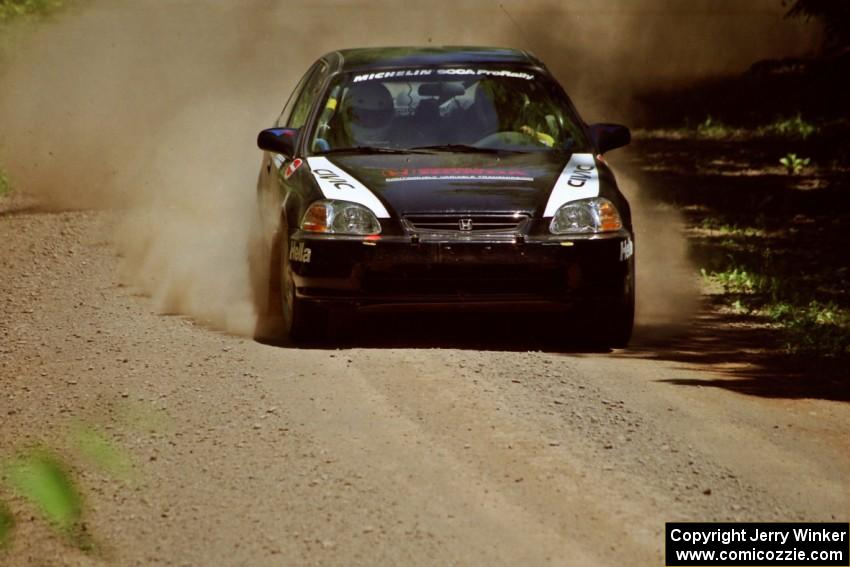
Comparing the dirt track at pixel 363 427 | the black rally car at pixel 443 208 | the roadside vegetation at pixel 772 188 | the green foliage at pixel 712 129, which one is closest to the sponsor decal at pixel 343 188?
the black rally car at pixel 443 208

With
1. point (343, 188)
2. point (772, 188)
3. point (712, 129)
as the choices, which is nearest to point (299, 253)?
point (343, 188)

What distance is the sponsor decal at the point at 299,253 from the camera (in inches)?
355

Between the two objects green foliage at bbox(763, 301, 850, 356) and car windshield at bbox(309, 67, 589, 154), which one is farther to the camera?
green foliage at bbox(763, 301, 850, 356)

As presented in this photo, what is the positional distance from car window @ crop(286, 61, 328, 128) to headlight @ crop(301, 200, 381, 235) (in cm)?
139

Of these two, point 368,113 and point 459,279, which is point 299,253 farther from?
point 368,113

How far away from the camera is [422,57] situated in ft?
34.4

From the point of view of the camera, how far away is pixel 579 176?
9.38 metres

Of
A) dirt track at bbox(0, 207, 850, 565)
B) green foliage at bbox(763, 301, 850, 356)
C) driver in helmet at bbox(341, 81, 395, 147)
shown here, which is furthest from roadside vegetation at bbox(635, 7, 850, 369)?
driver in helmet at bbox(341, 81, 395, 147)

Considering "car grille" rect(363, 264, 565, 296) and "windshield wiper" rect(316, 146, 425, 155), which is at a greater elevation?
"windshield wiper" rect(316, 146, 425, 155)

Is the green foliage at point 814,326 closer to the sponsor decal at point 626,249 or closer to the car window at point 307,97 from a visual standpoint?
the sponsor decal at point 626,249

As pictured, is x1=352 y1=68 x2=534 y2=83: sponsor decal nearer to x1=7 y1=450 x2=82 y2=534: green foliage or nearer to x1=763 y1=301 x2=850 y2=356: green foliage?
x1=763 y1=301 x2=850 y2=356: green foliage

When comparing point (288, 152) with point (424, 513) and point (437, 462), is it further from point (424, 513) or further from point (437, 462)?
point (424, 513)

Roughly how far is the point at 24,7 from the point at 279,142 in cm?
1876

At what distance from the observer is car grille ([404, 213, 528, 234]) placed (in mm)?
8906
